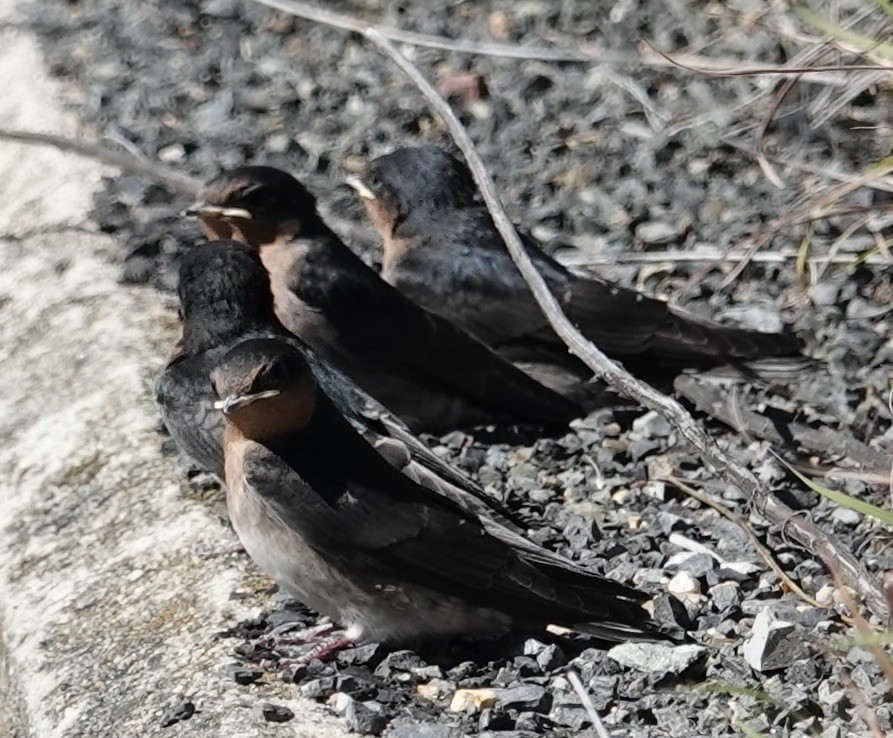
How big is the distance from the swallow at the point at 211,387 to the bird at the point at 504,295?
0.83 metres

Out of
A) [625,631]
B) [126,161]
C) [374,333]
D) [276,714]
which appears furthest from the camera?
[126,161]

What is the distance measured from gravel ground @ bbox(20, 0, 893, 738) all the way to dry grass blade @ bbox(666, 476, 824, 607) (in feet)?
0.11

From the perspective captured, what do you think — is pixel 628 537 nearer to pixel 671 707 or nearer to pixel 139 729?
pixel 671 707

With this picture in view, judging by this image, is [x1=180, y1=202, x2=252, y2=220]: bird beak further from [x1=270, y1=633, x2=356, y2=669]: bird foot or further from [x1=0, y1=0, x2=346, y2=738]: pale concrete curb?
[x1=270, y1=633, x2=356, y2=669]: bird foot

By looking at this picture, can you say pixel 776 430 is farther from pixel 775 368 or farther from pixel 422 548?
pixel 422 548

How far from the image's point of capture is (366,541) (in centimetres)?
414

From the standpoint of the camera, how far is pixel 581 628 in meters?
4.07

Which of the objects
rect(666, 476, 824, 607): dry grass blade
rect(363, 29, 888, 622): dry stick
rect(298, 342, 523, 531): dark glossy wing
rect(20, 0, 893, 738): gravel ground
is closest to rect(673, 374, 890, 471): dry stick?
rect(20, 0, 893, 738): gravel ground

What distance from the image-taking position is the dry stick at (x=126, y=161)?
6551 mm

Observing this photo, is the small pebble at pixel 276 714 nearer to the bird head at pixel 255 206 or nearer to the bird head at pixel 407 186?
the bird head at pixel 255 206

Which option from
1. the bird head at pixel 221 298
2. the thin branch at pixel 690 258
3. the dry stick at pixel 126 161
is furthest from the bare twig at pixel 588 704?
the dry stick at pixel 126 161

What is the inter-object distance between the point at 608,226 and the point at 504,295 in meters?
0.80

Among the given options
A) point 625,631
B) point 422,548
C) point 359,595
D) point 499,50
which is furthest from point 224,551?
point 499,50

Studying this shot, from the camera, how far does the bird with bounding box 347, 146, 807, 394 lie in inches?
226
